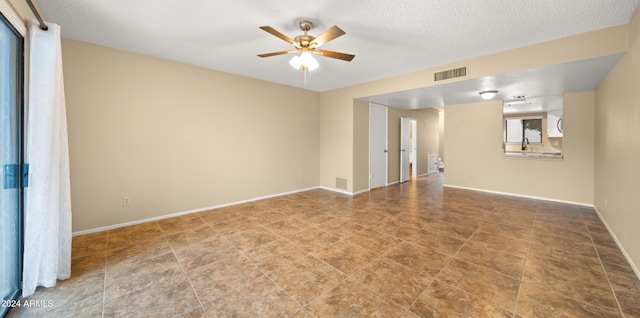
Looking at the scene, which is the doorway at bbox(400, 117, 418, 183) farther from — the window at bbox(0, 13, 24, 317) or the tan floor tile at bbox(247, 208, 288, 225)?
the window at bbox(0, 13, 24, 317)

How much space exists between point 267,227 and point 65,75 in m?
3.28

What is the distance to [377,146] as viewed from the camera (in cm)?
642

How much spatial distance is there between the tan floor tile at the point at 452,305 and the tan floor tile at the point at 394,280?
0.08 meters

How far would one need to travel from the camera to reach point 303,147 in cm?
597

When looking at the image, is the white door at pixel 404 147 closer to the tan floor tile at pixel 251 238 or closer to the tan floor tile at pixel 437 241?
the tan floor tile at pixel 437 241

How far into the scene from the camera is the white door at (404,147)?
288 inches

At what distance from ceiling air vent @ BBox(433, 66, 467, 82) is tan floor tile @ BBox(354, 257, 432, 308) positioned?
3127 mm

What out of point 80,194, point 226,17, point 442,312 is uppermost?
point 226,17

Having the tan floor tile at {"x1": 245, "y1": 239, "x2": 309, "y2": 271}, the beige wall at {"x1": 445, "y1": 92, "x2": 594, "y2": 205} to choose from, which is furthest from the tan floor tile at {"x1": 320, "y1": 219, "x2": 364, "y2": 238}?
the beige wall at {"x1": 445, "y1": 92, "x2": 594, "y2": 205}

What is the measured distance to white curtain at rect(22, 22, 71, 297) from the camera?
6.42 ft

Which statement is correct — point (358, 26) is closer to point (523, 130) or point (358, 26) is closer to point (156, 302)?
point (156, 302)

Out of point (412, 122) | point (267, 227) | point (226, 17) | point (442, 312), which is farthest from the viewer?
point (412, 122)

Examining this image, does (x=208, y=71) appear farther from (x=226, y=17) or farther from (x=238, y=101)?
(x=226, y=17)

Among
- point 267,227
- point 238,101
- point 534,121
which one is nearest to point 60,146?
point 267,227
